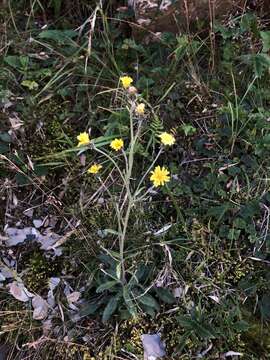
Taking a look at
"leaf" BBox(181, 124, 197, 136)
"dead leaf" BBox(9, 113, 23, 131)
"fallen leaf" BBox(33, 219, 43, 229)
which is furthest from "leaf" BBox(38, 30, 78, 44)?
"fallen leaf" BBox(33, 219, 43, 229)

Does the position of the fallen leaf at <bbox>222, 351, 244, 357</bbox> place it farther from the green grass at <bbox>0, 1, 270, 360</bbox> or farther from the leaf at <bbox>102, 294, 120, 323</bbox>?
the leaf at <bbox>102, 294, 120, 323</bbox>

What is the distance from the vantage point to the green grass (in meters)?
2.14

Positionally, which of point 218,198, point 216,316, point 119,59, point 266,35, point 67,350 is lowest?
point 67,350

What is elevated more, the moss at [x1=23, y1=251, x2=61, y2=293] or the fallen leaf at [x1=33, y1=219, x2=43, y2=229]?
the fallen leaf at [x1=33, y1=219, x2=43, y2=229]

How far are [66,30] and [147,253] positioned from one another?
125 cm

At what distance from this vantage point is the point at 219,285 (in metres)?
2.21

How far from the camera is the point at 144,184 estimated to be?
2434 millimetres

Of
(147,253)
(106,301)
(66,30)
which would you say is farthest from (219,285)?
(66,30)

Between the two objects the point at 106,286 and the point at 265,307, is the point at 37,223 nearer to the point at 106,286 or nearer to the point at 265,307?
the point at 106,286

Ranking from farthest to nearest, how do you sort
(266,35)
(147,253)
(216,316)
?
(266,35)
(147,253)
(216,316)

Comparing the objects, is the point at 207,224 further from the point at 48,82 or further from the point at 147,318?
the point at 48,82

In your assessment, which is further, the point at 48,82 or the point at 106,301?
the point at 48,82

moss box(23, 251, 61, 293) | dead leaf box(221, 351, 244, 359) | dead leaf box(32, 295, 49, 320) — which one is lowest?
dead leaf box(32, 295, 49, 320)

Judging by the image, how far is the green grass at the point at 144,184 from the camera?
214cm
